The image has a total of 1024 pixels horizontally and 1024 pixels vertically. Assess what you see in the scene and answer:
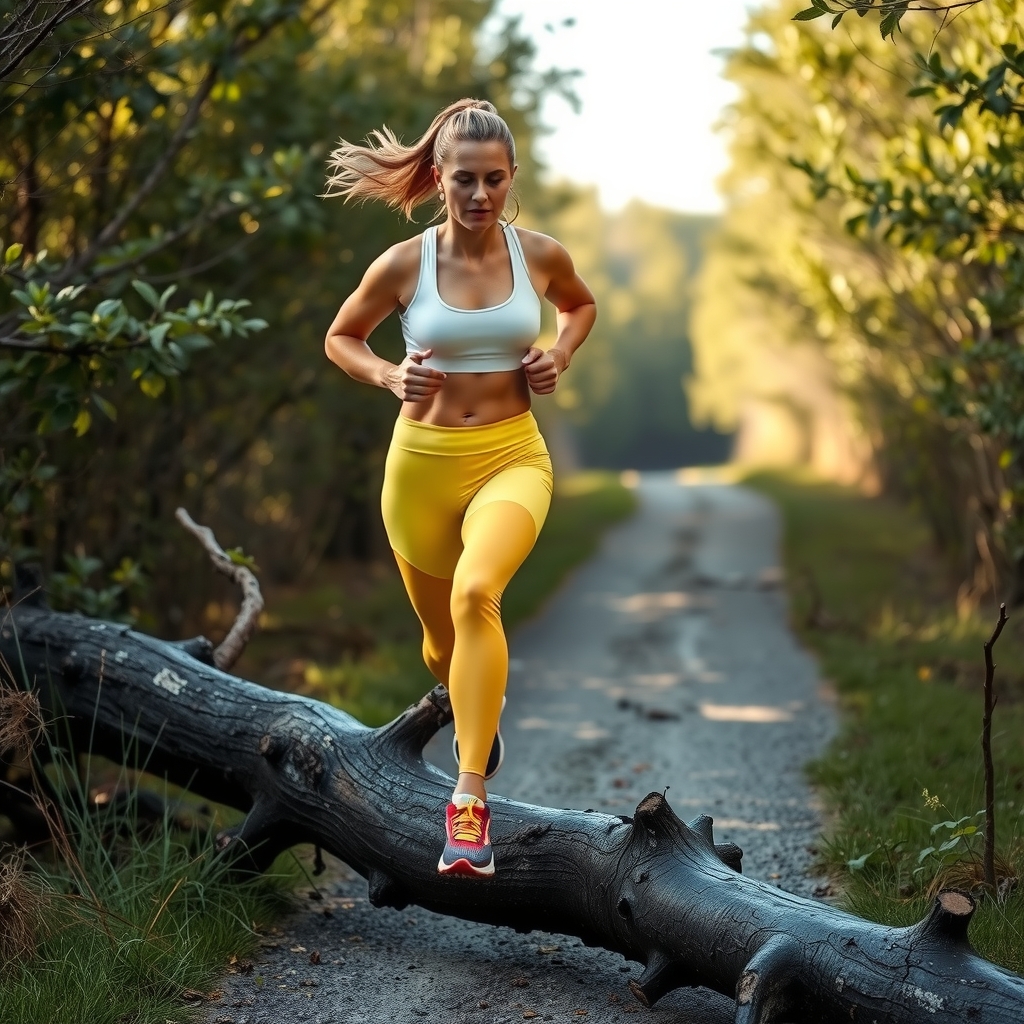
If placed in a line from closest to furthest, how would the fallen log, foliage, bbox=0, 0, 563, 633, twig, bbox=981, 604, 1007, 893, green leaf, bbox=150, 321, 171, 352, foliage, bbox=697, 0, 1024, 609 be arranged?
the fallen log, twig, bbox=981, 604, 1007, 893, green leaf, bbox=150, 321, 171, 352, foliage, bbox=0, 0, 563, 633, foliage, bbox=697, 0, 1024, 609

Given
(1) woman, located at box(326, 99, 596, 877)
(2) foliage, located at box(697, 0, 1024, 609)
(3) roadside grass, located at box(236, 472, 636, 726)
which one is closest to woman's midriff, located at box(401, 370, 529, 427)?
(1) woman, located at box(326, 99, 596, 877)

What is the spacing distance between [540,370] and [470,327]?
0.25 metres

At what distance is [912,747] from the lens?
262 inches

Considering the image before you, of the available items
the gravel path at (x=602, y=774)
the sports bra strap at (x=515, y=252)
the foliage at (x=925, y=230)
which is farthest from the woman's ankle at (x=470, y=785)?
the foliage at (x=925, y=230)

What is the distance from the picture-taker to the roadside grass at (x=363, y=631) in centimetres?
875

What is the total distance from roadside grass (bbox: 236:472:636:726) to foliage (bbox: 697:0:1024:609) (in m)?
3.96

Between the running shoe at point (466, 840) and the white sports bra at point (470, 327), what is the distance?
52.4 inches

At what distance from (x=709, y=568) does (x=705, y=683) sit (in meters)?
8.03

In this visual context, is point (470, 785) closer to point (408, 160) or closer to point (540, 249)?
point (540, 249)

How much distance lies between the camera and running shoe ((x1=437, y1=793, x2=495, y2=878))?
154 inches

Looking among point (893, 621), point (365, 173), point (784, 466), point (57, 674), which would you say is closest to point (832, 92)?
point (893, 621)

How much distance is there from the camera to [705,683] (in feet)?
32.8

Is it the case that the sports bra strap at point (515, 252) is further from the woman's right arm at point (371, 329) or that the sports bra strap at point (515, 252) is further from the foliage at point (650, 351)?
the foliage at point (650, 351)

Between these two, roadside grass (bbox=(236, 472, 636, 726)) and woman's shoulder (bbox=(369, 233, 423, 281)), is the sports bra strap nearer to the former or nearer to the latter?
woman's shoulder (bbox=(369, 233, 423, 281))
